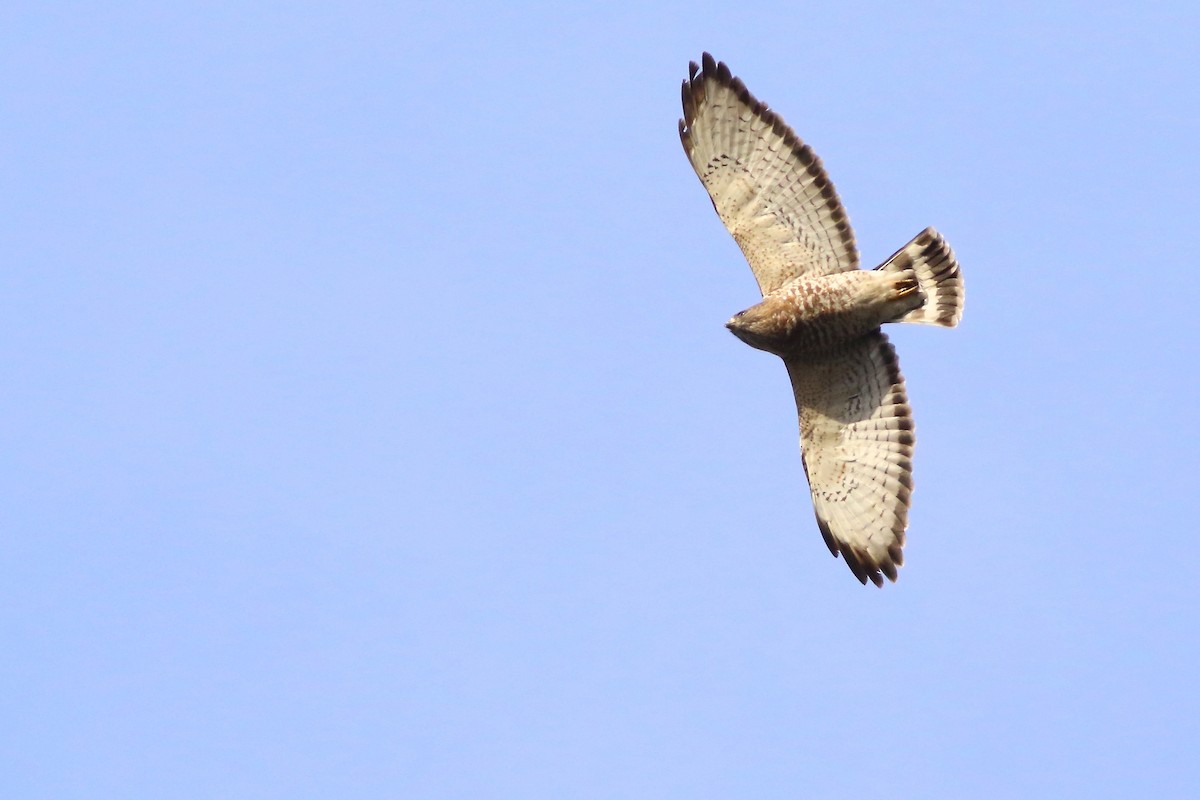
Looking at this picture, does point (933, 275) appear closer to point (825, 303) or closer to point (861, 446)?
point (825, 303)

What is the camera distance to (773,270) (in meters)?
11.2

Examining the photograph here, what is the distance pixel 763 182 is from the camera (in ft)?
36.8

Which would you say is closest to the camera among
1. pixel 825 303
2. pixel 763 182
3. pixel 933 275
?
pixel 825 303

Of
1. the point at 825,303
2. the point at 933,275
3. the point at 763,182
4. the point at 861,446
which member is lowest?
the point at 861,446

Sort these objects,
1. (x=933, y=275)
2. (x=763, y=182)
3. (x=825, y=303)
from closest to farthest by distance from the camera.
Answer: (x=825, y=303) < (x=763, y=182) < (x=933, y=275)

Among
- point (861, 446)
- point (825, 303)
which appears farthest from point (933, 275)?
point (861, 446)

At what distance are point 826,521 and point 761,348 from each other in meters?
1.40

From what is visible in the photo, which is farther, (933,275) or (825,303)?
(933,275)

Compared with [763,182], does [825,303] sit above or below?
below

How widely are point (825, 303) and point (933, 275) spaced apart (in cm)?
101

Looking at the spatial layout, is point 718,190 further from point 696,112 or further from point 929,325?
point 929,325

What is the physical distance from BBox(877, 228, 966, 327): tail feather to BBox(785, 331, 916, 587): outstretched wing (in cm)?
42

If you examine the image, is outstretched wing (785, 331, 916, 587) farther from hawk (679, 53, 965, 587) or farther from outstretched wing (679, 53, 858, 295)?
outstretched wing (679, 53, 858, 295)

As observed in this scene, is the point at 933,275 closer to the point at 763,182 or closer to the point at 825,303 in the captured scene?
the point at 825,303
